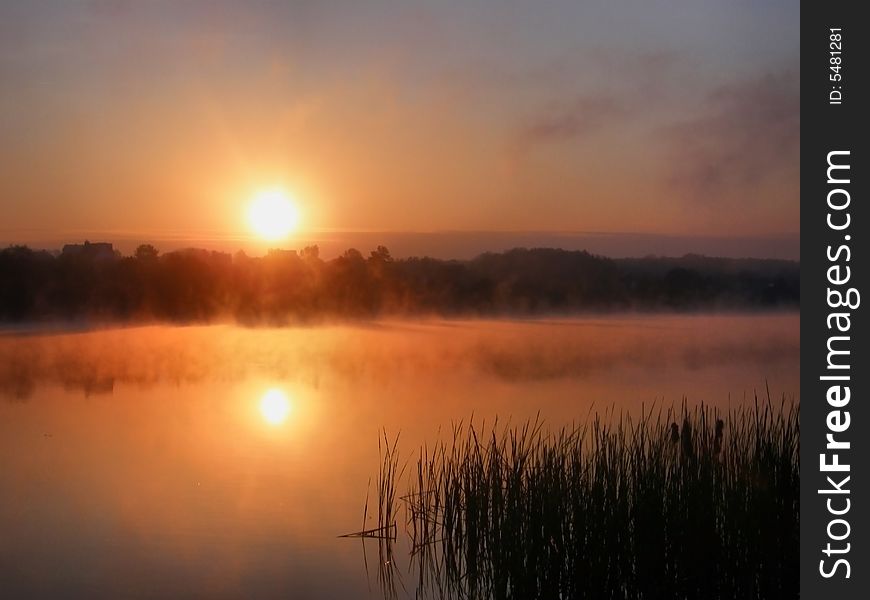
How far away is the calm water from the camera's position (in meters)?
5.83

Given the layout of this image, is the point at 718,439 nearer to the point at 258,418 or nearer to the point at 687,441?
Answer: the point at 687,441

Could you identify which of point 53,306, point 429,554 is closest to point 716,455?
point 429,554

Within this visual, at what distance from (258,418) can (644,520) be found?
8.21 metres

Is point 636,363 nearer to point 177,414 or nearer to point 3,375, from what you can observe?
point 177,414

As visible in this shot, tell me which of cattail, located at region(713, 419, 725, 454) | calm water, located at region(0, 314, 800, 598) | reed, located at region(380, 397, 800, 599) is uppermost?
cattail, located at region(713, 419, 725, 454)

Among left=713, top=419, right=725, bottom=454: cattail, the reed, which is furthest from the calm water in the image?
the reed

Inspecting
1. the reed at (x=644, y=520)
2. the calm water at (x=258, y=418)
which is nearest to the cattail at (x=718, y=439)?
the reed at (x=644, y=520)

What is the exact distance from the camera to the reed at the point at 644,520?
166 inches

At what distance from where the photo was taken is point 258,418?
11.8 metres

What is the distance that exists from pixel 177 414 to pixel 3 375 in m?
6.49

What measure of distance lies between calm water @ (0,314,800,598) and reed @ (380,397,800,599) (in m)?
0.73

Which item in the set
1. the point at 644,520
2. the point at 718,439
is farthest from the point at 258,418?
the point at 644,520

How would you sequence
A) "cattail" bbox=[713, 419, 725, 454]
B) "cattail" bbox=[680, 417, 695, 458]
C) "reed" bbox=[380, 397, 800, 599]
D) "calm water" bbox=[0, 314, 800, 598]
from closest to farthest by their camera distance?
"reed" bbox=[380, 397, 800, 599], "cattail" bbox=[680, 417, 695, 458], "cattail" bbox=[713, 419, 725, 454], "calm water" bbox=[0, 314, 800, 598]

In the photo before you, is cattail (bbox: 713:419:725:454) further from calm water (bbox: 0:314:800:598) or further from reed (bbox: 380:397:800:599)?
calm water (bbox: 0:314:800:598)
